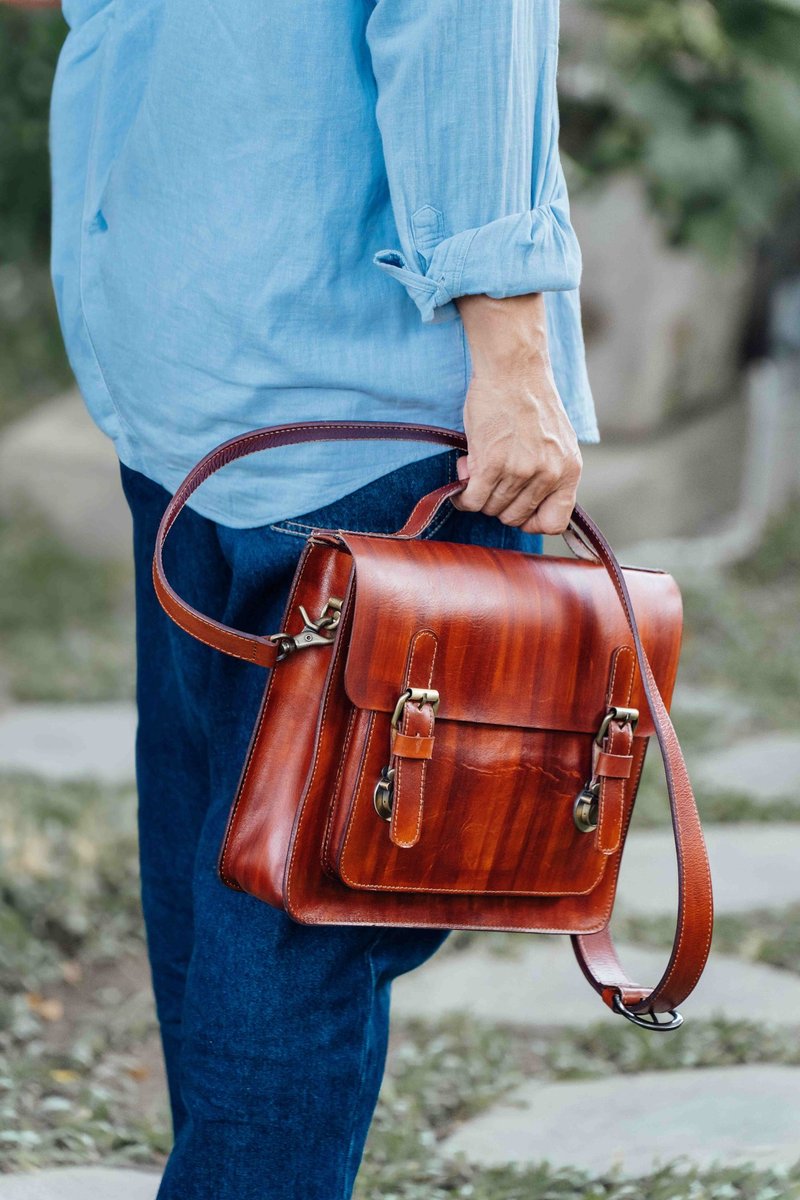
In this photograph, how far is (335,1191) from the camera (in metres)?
1.26

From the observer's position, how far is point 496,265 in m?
1.11

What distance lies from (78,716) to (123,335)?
2.87 m

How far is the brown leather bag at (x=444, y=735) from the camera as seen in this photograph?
115 cm

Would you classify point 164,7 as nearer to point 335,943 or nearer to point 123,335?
point 123,335

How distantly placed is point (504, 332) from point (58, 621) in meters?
4.05

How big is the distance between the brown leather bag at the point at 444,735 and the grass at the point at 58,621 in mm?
3095

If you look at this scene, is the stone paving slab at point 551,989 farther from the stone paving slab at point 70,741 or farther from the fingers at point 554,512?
the fingers at point 554,512

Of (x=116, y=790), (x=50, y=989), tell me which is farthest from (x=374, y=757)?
(x=116, y=790)

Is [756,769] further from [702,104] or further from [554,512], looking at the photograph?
[554,512]

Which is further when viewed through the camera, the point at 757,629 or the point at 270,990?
the point at 757,629

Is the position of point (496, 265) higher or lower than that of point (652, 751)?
higher

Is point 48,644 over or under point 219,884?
under

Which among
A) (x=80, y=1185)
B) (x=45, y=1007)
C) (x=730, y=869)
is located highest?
(x=80, y=1185)

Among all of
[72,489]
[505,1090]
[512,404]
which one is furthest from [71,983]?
[72,489]
